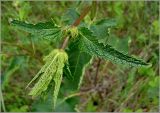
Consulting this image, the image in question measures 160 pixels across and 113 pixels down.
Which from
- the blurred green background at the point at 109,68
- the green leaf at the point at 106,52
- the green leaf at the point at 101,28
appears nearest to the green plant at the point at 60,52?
the green leaf at the point at 106,52

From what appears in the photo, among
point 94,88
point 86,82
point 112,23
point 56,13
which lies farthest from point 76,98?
point 56,13

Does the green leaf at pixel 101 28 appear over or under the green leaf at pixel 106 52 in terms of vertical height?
over

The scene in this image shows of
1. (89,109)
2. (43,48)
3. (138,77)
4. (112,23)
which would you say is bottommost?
(89,109)

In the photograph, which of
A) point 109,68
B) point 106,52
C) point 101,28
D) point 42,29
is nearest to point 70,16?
point 101,28

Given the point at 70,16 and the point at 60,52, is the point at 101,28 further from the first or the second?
the point at 60,52

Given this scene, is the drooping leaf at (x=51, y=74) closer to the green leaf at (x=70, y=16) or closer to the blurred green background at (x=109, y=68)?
the green leaf at (x=70, y=16)

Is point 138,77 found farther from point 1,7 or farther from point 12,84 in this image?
point 1,7

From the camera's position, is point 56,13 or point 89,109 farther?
point 56,13
